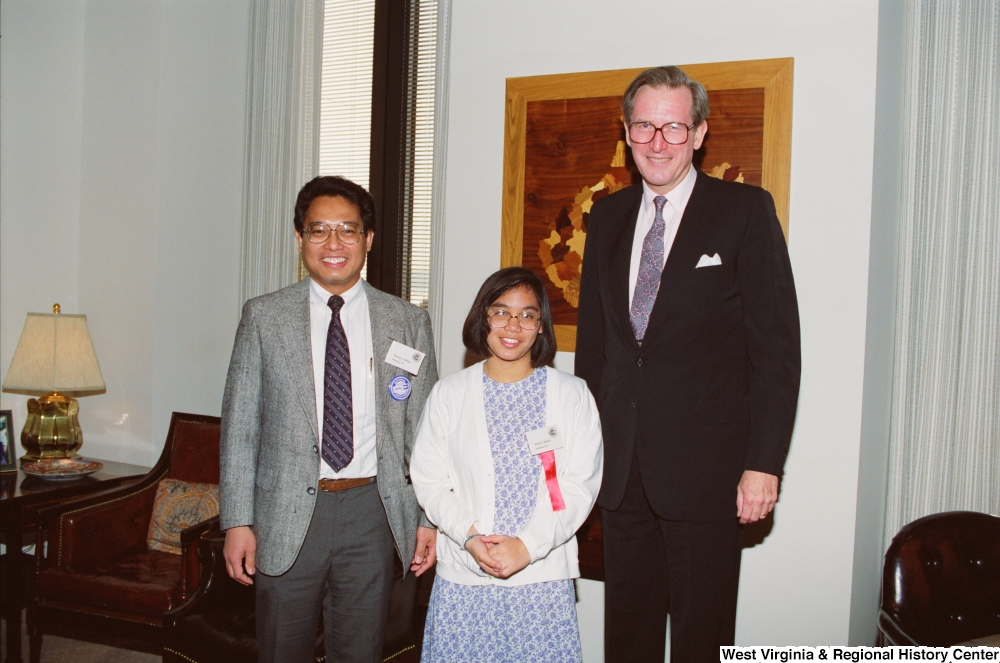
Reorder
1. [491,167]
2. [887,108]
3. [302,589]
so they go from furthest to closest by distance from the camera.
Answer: [491,167] → [887,108] → [302,589]

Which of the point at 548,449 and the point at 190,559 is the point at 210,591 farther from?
the point at 548,449

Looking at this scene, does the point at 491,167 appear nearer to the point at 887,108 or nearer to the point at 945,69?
the point at 887,108

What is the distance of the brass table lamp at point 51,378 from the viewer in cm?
363

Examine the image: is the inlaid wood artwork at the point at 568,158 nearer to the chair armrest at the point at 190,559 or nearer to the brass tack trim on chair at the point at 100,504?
the chair armrest at the point at 190,559

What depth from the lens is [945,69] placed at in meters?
2.88

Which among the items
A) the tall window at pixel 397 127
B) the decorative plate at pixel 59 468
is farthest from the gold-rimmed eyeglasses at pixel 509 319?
the decorative plate at pixel 59 468

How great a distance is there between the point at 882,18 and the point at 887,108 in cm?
32

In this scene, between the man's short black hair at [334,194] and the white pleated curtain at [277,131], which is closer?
the man's short black hair at [334,194]

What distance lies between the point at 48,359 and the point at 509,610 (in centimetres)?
283

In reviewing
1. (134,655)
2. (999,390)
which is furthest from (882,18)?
(134,655)

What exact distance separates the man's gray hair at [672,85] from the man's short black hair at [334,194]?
0.79m

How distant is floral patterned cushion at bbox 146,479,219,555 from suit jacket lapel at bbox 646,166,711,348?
7.68ft

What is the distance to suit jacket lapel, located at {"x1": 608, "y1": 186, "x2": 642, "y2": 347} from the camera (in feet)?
6.68

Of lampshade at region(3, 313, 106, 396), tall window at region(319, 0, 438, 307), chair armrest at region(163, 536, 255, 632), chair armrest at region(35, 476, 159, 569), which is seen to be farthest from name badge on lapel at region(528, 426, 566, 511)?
lampshade at region(3, 313, 106, 396)
